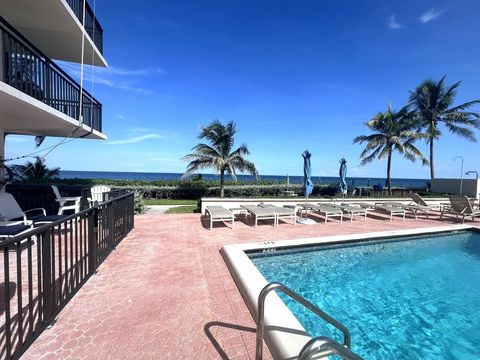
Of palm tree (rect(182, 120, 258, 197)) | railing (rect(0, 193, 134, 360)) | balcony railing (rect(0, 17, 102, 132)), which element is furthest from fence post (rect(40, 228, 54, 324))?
palm tree (rect(182, 120, 258, 197))

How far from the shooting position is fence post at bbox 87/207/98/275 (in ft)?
14.0

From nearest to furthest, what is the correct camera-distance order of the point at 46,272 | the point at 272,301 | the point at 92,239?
the point at 46,272 < the point at 272,301 < the point at 92,239

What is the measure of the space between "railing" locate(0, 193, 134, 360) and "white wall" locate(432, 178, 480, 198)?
83.1 feet

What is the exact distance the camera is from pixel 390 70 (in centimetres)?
1491

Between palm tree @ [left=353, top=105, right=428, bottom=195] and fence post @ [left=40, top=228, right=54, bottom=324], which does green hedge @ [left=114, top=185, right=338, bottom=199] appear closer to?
palm tree @ [left=353, top=105, right=428, bottom=195]

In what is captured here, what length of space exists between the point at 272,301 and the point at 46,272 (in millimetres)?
2938

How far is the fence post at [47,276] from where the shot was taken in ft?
8.99

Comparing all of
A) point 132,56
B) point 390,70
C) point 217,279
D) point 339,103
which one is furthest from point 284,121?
point 217,279

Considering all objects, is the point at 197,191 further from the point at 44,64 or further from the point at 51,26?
the point at 44,64

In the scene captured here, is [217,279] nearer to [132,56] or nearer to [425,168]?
[132,56]

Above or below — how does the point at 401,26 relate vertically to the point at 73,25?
above

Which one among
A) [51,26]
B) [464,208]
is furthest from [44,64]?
[464,208]

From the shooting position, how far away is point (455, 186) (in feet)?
65.2

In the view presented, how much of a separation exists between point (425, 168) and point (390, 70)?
10.8 metres
